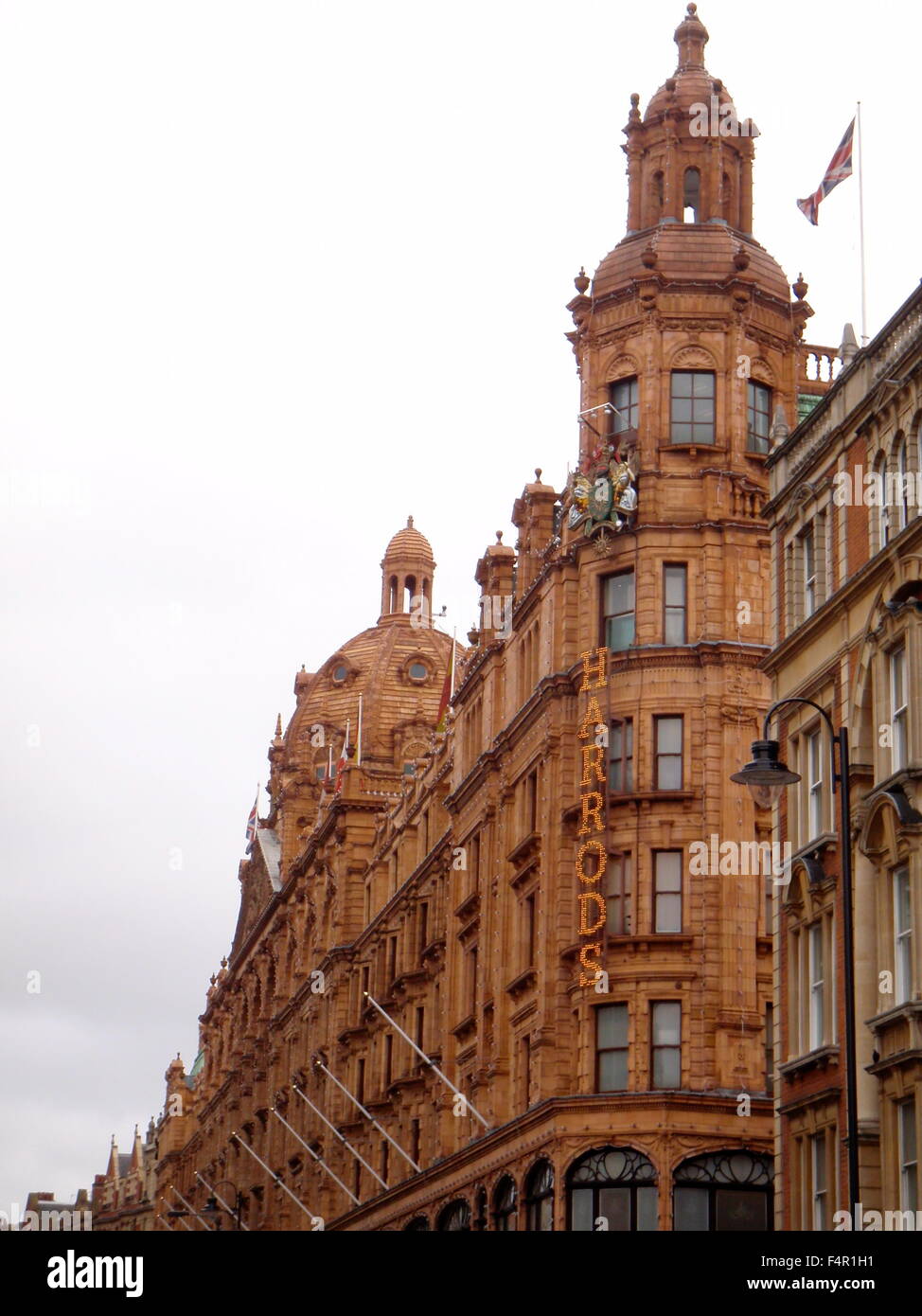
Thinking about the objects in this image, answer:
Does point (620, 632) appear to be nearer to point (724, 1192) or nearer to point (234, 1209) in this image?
point (724, 1192)

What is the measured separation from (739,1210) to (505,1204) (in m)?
9.18

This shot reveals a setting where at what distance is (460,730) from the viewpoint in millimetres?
79188

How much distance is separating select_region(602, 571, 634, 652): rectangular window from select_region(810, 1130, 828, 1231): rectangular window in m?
23.2

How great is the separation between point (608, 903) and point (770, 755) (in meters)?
26.5

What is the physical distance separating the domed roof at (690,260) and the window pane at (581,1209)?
26.0 metres

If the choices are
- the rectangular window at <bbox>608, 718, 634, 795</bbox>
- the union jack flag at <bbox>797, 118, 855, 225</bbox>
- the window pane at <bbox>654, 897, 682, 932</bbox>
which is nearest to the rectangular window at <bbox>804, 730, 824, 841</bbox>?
the union jack flag at <bbox>797, 118, 855, 225</bbox>

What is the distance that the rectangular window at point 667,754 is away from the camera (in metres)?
63.2

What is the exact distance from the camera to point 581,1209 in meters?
59.8

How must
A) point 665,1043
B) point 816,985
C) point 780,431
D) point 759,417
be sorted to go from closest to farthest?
point 816,985, point 780,431, point 665,1043, point 759,417

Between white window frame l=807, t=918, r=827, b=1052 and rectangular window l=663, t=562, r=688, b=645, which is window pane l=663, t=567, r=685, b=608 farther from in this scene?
white window frame l=807, t=918, r=827, b=1052

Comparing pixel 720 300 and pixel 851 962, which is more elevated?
pixel 720 300

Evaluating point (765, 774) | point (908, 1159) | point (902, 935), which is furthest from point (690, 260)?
point (908, 1159)
